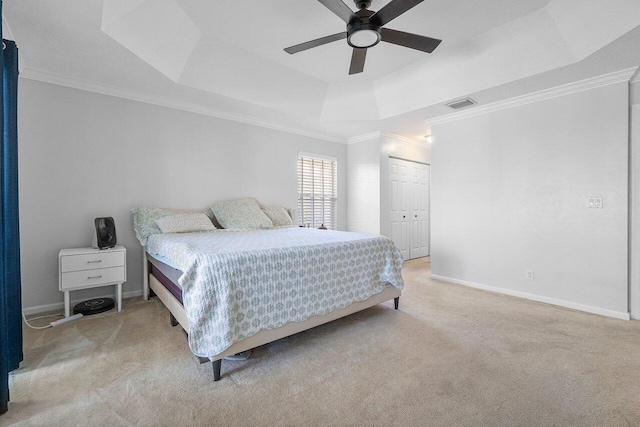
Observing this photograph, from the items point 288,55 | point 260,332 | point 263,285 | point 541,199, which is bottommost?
point 260,332

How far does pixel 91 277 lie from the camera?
274 centimetres

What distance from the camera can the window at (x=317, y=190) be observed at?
16.4 feet

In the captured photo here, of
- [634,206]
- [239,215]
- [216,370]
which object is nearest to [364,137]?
[239,215]

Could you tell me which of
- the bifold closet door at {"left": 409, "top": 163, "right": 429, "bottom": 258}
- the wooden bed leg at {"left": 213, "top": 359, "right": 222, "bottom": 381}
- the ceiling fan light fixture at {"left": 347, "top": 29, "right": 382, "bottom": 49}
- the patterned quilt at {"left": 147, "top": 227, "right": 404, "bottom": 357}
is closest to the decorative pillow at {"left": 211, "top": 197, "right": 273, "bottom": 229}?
the patterned quilt at {"left": 147, "top": 227, "right": 404, "bottom": 357}

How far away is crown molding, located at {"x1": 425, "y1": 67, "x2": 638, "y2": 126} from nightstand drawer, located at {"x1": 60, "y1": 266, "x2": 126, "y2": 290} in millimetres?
4499

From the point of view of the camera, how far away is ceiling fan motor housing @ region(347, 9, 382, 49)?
6.32 feet

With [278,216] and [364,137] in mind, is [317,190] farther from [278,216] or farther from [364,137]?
[364,137]

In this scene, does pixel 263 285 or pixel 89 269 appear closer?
pixel 263 285

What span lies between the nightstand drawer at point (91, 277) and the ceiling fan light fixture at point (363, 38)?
120 inches

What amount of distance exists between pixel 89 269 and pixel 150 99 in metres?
2.08

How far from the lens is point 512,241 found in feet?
11.5

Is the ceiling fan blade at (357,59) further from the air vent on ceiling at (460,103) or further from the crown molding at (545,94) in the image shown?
the crown molding at (545,94)

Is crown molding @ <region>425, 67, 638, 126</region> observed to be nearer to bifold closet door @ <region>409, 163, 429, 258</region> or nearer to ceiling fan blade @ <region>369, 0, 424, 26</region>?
bifold closet door @ <region>409, 163, 429, 258</region>

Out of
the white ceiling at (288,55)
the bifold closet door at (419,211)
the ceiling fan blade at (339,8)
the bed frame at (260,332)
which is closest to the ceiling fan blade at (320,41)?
the ceiling fan blade at (339,8)
